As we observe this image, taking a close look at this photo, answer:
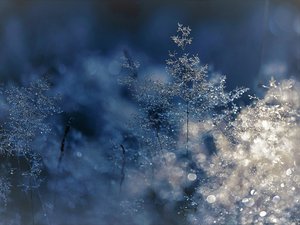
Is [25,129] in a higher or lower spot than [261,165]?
higher

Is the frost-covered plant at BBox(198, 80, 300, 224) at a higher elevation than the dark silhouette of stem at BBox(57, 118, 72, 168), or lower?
lower

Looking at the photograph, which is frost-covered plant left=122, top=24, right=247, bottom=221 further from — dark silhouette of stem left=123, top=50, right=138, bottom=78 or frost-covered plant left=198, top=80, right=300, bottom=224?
frost-covered plant left=198, top=80, right=300, bottom=224

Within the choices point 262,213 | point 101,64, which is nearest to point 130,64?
point 101,64

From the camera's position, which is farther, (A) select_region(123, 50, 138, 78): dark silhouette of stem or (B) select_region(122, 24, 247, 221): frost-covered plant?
(B) select_region(122, 24, 247, 221): frost-covered plant

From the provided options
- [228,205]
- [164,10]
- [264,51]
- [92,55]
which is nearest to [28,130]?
[92,55]

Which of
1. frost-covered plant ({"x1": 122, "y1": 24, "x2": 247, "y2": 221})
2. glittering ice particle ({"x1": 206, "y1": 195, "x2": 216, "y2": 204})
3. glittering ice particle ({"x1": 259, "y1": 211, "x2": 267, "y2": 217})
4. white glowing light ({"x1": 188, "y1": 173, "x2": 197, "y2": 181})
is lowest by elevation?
glittering ice particle ({"x1": 259, "y1": 211, "x2": 267, "y2": 217})

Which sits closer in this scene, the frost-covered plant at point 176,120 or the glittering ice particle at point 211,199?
the frost-covered plant at point 176,120

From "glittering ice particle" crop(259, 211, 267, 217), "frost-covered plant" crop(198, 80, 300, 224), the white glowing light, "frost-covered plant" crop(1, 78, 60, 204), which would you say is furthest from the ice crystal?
"glittering ice particle" crop(259, 211, 267, 217)

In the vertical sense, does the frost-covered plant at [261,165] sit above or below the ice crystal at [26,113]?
below

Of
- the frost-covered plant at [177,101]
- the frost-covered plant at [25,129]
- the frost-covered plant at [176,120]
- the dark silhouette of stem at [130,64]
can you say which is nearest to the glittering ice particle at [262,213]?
the frost-covered plant at [176,120]

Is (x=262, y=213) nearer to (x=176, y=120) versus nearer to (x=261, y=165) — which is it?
(x=261, y=165)

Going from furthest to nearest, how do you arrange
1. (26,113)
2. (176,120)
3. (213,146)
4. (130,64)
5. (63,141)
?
(26,113), (63,141), (176,120), (213,146), (130,64)

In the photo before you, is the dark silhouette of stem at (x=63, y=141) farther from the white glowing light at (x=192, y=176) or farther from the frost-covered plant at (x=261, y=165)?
the frost-covered plant at (x=261, y=165)

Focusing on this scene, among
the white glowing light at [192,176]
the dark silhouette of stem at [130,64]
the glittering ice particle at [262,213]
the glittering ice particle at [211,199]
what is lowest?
the glittering ice particle at [262,213]
